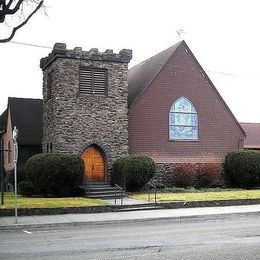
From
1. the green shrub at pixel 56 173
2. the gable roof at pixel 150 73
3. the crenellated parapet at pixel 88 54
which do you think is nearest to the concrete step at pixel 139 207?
the green shrub at pixel 56 173

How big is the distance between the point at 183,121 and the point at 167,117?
1.22 meters

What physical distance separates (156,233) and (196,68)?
2126 centimetres

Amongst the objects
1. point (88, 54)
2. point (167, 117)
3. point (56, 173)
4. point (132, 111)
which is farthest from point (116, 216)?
point (167, 117)

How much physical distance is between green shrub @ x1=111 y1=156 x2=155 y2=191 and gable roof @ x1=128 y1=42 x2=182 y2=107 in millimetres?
4413

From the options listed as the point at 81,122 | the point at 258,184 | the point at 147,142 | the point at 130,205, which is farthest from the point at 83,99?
the point at 258,184

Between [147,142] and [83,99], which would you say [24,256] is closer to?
[83,99]

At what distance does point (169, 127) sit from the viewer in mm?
31656

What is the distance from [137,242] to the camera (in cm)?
1141

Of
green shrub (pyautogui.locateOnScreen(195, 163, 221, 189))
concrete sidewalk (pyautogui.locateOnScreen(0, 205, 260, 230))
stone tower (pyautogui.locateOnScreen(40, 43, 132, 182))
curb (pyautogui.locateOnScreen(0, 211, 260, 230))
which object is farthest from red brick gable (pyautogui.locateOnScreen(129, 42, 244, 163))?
curb (pyautogui.locateOnScreen(0, 211, 260, 230))

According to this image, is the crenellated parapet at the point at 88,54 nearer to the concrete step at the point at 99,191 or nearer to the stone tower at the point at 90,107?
the stone tower at the point at 90,107

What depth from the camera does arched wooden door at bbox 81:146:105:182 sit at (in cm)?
2909

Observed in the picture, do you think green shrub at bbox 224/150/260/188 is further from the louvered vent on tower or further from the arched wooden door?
the louvered vent on tower

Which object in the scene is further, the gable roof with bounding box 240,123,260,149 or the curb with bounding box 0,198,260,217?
the gable roof with bounding box 240,123,260,149

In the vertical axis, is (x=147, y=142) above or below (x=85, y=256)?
above
